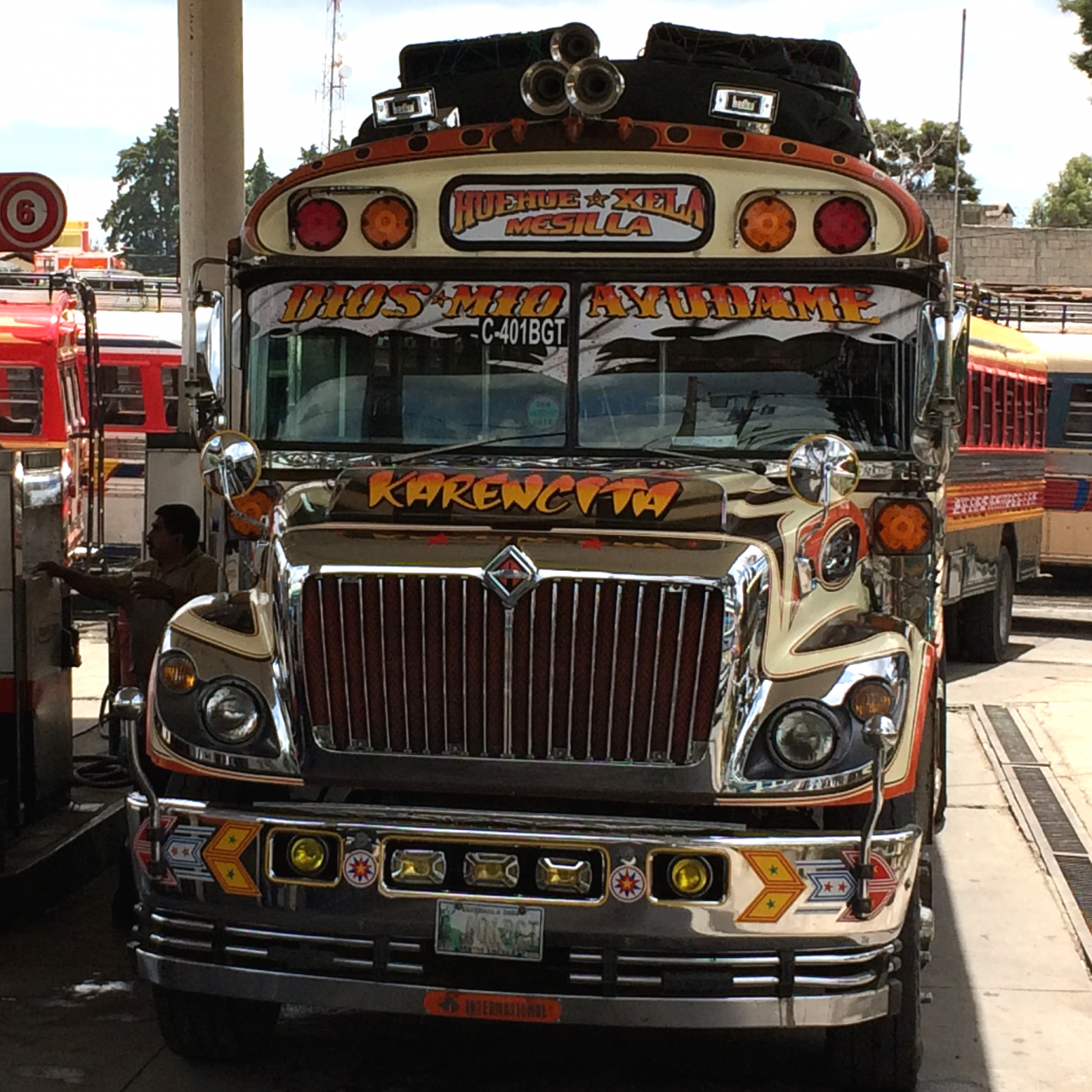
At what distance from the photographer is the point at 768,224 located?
19.1 ft

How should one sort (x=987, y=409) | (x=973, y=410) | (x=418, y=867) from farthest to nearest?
(x=987, y=409), (x=973, y=410), (x=418, y=867)

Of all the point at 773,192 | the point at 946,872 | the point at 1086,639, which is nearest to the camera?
the point at 773,192

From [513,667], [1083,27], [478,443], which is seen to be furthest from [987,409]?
[1083,27]

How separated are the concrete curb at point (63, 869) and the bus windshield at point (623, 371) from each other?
84.6 inches

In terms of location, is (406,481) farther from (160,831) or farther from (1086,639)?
(1086,639)

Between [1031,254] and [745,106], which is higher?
[1031,254]

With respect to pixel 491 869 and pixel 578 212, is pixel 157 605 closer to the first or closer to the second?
pixel 578 212

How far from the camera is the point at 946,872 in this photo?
818 cm

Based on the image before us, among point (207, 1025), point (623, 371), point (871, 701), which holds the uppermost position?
point (623, 371)

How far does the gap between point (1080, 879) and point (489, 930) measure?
4342 mm

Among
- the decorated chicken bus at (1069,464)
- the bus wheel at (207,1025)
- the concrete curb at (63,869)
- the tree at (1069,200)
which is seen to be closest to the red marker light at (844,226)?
the bus wheel at (207,1025)

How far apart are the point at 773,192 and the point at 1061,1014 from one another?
9.15 feet


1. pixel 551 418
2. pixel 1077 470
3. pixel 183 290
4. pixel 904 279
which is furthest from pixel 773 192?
pixel 1077 470

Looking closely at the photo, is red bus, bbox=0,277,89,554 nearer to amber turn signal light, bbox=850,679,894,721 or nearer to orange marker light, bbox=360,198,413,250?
orange marker light, bbox=360,198,413,250
